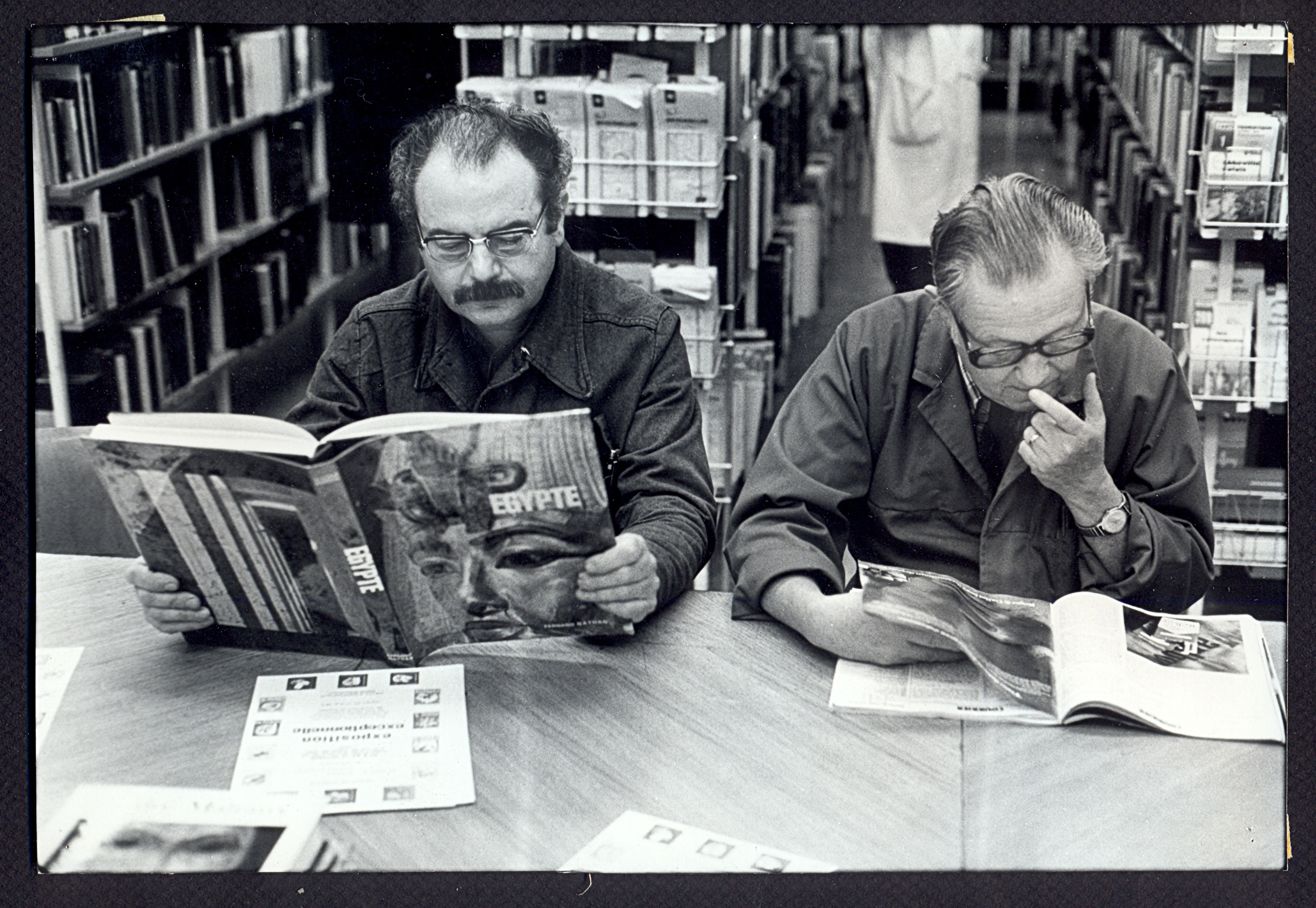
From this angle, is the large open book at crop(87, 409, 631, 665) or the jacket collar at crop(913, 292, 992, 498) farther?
the jacket collar at crop(913, 292, 992, 498)

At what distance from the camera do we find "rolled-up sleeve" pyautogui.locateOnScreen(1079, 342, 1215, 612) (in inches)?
71.8

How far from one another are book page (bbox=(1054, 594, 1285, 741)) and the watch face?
0.12 m

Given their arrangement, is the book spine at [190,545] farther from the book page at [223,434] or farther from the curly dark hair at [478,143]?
the curly dark hair at [478,143]

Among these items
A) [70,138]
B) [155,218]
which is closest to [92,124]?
[70,138]

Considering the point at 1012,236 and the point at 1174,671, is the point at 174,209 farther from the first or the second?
the point at 1174,671

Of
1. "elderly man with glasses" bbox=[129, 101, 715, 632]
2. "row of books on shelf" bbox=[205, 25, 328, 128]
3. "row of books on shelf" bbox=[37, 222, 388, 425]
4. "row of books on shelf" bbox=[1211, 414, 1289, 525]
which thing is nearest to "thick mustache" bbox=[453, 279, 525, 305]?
"elderly man with glasses" bbox=[129, 101, 715, 632]

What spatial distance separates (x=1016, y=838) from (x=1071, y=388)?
2.21ft

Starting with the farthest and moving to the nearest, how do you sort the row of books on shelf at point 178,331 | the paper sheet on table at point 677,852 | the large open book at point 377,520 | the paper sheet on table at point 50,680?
the row of books on shelf at point 178,331 → the paper sheet on table at point 50,680 → the large open book at point 377,520 → the paper sheet on table at point 677,852

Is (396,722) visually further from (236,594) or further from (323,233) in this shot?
(323,233)

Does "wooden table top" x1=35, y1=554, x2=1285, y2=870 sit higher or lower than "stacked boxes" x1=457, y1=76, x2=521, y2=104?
lower

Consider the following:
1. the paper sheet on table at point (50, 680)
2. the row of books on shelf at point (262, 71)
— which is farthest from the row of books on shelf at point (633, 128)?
the paper sheet on table at point (50, 680)

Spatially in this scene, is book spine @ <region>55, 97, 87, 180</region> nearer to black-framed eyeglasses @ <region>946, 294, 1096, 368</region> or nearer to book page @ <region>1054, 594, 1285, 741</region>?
black-framed eyeglasses @ <region>946, 294, 1096, 368</region>

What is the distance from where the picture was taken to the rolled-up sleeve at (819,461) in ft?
6.00

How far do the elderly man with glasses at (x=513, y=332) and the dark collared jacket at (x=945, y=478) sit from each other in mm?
139
